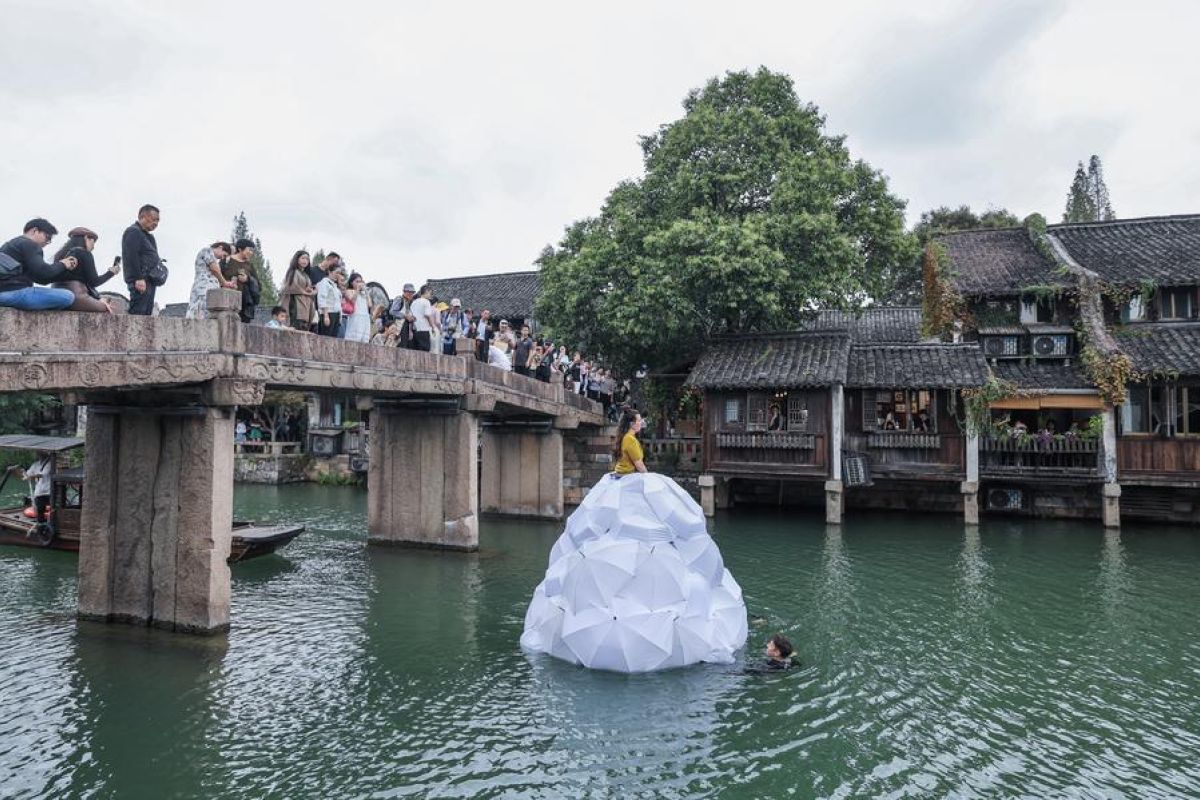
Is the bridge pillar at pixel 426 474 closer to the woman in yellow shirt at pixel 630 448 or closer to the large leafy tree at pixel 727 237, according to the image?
the woman in yellow shirt at pixel 630 448

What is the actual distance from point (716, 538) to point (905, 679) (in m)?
12.2

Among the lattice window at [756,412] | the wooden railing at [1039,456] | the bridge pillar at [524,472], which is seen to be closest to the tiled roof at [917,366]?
the wooden railing at [1039,456]

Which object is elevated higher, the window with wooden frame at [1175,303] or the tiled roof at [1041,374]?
the window with wooden frame at [1175,303]

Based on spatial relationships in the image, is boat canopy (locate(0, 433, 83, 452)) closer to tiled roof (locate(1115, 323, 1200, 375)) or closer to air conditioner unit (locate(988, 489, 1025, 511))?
air conditioner unit (locate(988, 489, 1025, 511))

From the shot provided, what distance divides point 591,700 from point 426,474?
11.2 meters

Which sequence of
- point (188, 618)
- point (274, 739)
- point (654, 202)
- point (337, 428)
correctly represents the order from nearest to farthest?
point (274, 739) → point (188, 618) → point (654, 202) → point (337, 428)

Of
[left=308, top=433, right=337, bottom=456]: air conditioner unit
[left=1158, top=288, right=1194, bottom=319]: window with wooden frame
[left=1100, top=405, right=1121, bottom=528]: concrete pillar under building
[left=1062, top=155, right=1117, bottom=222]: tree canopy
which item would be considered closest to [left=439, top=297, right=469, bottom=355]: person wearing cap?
[left=1100, top=405, right=1121, bottom=528]: concrete pillar under building

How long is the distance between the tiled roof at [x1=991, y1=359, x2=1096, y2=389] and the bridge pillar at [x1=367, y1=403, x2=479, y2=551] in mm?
19168

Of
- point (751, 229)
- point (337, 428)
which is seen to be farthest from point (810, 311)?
point (337, 428)

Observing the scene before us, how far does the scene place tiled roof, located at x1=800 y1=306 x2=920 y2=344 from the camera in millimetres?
36188

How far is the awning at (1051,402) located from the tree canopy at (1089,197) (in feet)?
112

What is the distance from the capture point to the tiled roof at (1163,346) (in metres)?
24.3

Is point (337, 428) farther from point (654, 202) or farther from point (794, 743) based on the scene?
point (794, 743)

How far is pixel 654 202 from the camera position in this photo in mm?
30906
